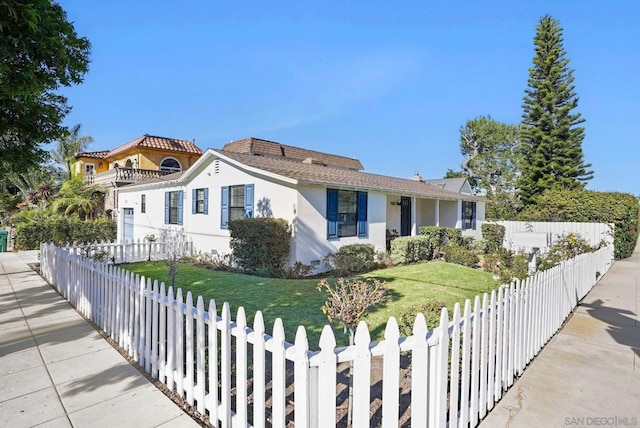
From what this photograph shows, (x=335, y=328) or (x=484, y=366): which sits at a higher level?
(x=484, y=366)

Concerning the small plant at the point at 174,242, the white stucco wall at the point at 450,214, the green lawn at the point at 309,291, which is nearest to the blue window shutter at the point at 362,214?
the green lawn at the point at 309,291

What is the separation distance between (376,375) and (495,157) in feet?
156

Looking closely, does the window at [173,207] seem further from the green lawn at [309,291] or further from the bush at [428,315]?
the bush at [428,315]

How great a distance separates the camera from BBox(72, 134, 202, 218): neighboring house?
22281mm

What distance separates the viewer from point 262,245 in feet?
33.4

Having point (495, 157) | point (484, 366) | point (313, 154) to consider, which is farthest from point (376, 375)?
point (495, 157)

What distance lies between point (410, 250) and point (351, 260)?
3600 mm

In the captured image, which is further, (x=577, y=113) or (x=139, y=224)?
(x=577, y=113)

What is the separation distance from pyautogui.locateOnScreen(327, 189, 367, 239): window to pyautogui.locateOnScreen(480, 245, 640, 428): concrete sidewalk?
7.39 m

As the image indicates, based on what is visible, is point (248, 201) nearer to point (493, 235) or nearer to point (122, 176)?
point (493, 235)

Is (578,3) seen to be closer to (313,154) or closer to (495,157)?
(313,154)

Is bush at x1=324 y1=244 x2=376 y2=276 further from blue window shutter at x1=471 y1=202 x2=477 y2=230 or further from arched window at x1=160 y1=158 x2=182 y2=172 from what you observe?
arched window at x1=160 y1=158 x2=182 y2=172

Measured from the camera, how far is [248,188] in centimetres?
1215

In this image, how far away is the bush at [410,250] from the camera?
13.1m
